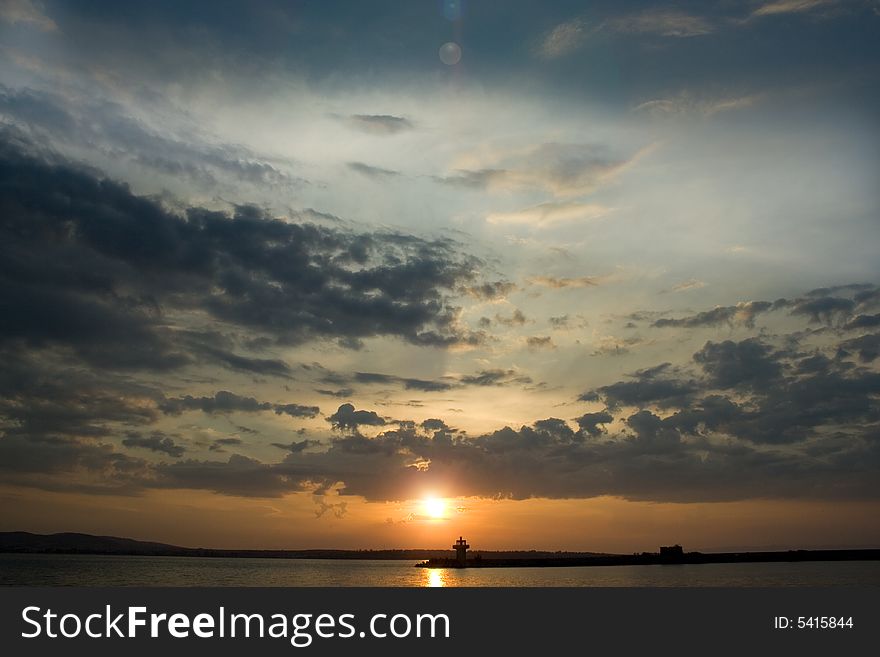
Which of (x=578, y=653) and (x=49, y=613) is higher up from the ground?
(x=49, y=613)

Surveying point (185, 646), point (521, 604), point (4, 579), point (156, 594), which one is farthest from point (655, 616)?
point (4, 579)

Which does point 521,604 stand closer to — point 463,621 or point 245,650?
point 463,621

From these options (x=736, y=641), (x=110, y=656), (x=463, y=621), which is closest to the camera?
(x=110, y=656)

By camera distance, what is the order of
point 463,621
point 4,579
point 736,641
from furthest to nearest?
point 4,579, point 463,621, point 736,641

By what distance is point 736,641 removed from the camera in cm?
3869

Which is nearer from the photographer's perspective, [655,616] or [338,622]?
[338,622]

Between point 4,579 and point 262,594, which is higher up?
point 262,594

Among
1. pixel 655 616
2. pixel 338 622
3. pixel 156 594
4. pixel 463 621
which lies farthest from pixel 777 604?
pixel 156 594

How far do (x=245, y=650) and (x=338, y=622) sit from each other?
6.01 meters

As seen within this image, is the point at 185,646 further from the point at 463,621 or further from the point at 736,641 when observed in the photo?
the point at 736,641

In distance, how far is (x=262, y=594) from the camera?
172ft

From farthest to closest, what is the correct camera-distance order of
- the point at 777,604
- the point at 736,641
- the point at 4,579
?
the point at 4,579 → the point at 777,604 → the point at 736,641

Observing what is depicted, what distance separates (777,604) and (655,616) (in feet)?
35.7

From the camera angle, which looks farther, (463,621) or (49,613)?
(463,621)
